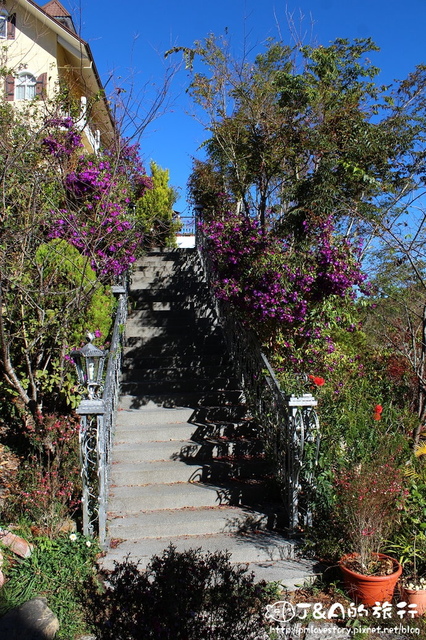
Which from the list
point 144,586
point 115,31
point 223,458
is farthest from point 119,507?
point 115,31

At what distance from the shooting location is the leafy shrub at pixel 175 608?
2.24 meters

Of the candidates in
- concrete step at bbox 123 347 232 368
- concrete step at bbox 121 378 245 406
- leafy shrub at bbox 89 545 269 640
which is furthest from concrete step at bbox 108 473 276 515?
concrete step at bbox 123 347 232 368

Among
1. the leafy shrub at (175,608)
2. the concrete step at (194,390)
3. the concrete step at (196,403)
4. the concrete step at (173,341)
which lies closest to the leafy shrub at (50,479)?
the concrete step at (196,403)

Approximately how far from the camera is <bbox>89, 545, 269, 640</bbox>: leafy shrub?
2.24 m

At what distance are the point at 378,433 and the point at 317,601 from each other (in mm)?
1541

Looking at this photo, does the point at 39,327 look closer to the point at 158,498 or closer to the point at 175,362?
the point at 158,498

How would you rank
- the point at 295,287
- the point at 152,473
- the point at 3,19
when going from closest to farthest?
the point at 152,473 → the point at 295,287 → the point at 3,19

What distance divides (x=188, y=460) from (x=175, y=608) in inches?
124

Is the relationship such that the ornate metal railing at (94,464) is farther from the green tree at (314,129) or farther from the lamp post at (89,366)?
the green tree at (314,129)

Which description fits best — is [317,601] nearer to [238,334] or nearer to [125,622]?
[125,622]

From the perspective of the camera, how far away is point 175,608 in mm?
2307

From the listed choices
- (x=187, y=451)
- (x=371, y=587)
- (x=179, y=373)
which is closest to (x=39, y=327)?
(x=187, y=451)

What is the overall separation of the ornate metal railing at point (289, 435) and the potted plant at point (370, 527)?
53 centimetres

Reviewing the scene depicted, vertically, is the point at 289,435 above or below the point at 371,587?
above
